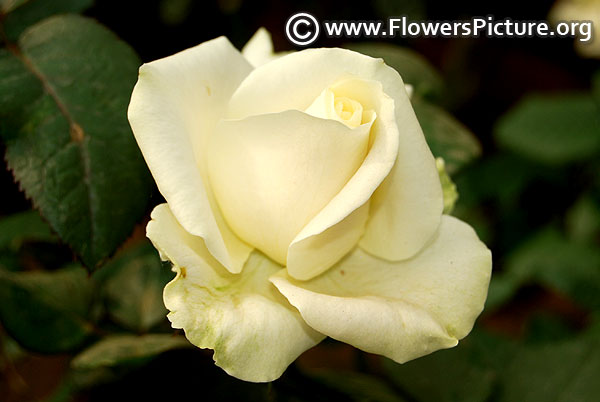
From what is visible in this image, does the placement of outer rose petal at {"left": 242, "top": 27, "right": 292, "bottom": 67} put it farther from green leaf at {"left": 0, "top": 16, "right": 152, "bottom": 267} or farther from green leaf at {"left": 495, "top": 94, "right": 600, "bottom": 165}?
green leaf at {"left": 495, "top": 94, "right": 600, "bottom": 165}

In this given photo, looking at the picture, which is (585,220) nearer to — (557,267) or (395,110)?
(557,267)

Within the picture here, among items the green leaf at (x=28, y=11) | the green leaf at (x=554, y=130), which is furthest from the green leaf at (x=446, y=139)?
the green leaf at (x=554, y=130)

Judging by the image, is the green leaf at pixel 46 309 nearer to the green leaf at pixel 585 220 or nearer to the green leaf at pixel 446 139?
Result: the green leaf at pixel 446 139

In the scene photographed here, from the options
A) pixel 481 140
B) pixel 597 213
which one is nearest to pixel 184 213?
pixel 597 213

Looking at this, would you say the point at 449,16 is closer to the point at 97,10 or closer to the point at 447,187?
the point at 97,10

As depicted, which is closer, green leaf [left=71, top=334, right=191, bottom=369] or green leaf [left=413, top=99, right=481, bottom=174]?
green leaf [left=71, top=334, right=191, bottom=369]

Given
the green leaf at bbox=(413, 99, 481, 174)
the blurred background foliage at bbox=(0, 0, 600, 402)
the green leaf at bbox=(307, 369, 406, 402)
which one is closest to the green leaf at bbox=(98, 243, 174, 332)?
the blurred background foliage at bbox=(0, 0, 600, 402)
